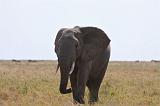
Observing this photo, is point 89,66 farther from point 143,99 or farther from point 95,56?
point 143,99

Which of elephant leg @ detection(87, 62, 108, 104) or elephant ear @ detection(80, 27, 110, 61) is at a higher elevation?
elephant ear @ detection(80, 27, 110, 61)

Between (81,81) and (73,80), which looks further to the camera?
(73,80)

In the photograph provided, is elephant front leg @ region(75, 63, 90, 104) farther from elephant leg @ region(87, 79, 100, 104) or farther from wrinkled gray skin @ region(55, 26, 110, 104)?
elephant leg @ region(87, 79, 100, 104)

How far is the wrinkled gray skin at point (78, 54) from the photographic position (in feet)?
36.9

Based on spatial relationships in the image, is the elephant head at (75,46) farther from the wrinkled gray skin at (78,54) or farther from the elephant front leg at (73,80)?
the elephant front leg at (73,80)

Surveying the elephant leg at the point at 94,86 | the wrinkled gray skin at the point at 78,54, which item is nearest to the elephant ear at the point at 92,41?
the wrinkled gray skin at the point at 78,54

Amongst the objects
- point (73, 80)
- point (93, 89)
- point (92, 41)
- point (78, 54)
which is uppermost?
point (92, 41)

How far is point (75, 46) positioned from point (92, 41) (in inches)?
48.3

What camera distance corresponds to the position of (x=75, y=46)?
1184 centimetres

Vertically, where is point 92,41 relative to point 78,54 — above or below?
above

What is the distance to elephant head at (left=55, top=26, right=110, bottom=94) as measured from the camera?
36.7 feet

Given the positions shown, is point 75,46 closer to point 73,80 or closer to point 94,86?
point 73,80

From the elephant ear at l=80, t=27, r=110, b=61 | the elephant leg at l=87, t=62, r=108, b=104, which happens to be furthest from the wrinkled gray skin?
the elephant leg at l=87, t=62, r=108, b=104

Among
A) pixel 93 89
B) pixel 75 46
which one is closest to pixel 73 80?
pixel 75 46
